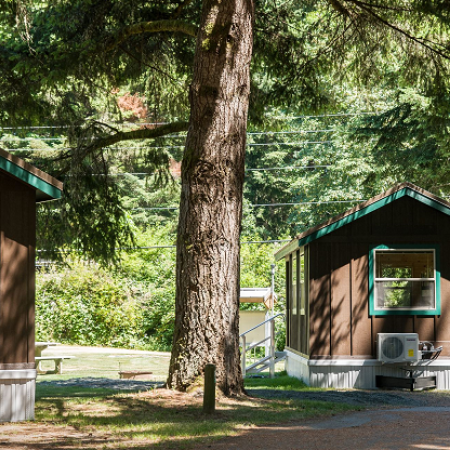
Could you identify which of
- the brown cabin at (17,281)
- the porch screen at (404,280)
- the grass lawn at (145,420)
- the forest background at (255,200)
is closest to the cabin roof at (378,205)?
the porch screen at (404,280)

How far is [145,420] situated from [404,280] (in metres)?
8.48

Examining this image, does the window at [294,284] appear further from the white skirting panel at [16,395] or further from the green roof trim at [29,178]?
the white skirting panel at [16,395]

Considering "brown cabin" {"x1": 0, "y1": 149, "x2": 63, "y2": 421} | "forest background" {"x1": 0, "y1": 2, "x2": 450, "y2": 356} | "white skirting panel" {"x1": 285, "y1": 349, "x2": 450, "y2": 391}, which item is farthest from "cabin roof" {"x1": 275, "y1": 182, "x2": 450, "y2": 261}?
"brown cabin" {"x1": 0, "y1": 149, "x2": 63, "y2": 421}

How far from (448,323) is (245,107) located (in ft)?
24.0

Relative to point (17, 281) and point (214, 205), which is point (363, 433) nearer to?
point (214, 205)

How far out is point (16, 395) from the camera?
32.1 ft

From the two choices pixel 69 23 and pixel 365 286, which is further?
pixel 365 286

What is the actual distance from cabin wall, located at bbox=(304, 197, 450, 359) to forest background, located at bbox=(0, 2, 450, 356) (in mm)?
2607

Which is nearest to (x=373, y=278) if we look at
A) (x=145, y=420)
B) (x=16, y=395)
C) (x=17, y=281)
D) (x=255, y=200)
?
(x=145, y=420)

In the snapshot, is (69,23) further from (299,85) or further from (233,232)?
(233,232)

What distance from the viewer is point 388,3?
15672mm

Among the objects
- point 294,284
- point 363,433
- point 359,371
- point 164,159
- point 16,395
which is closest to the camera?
point 363,433

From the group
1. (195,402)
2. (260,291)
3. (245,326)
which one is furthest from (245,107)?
(245,326)

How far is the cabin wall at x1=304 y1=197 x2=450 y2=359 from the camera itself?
16.2 meters
